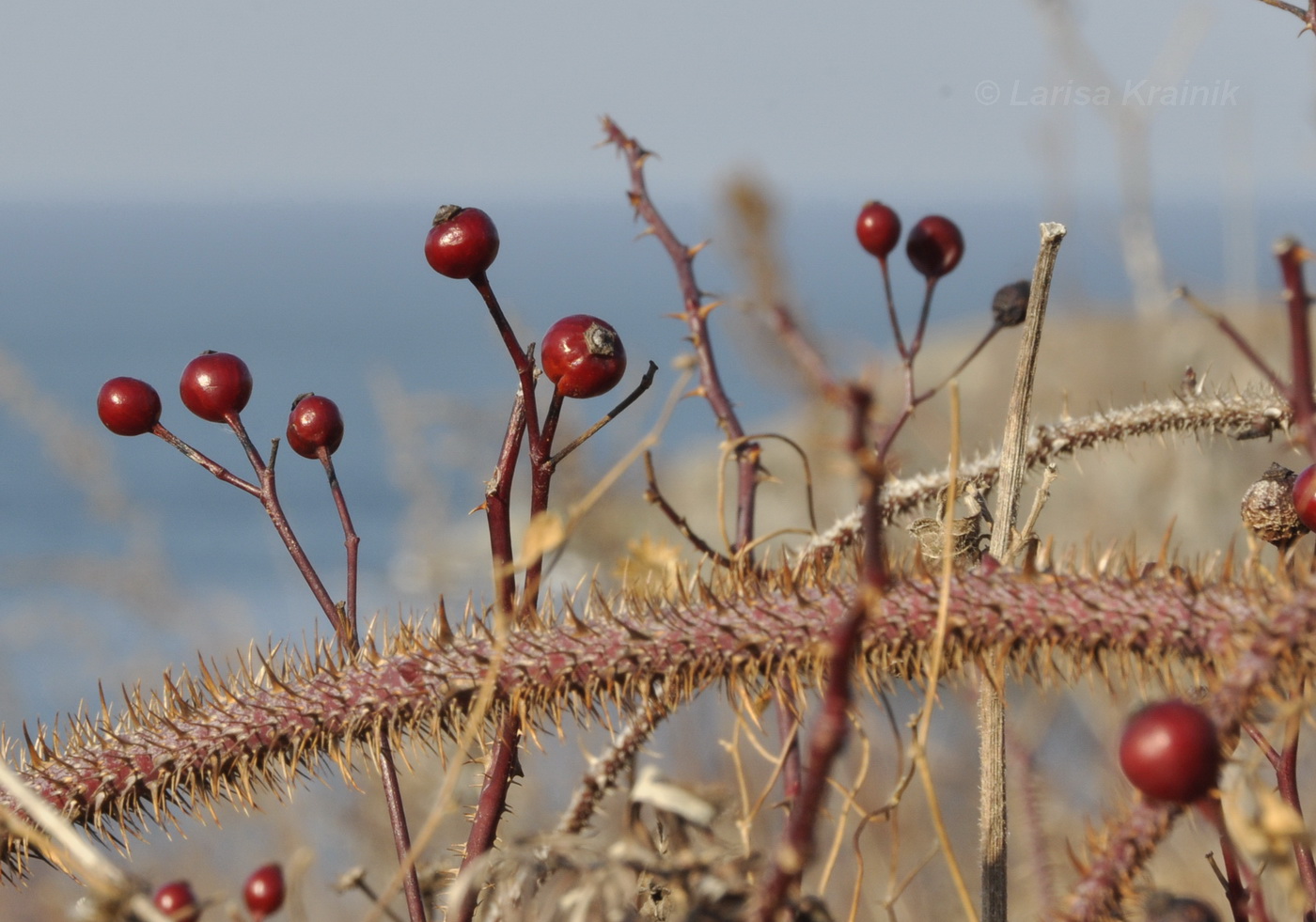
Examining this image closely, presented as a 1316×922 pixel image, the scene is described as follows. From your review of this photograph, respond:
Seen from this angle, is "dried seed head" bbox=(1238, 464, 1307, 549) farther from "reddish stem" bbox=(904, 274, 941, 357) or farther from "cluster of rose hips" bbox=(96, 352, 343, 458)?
"cluster of rose hips" bbox=(96, 352, 343, 458)

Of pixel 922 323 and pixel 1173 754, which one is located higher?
pixel 922 323

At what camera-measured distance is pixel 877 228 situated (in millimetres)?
1656

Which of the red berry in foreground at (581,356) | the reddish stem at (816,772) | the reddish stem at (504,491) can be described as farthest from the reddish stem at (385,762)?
→ the reddish stem at (816,772)

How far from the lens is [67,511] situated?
27922mm

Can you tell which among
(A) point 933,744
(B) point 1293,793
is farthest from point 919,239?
(A) point 933,744

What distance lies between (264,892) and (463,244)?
0.55 metres

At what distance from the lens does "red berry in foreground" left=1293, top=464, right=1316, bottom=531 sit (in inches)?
38.0

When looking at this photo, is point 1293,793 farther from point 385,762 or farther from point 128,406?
point 128,406

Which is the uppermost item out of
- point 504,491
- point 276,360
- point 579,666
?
point 276,360

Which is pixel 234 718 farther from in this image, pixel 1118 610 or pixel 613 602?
pixel 1118 610

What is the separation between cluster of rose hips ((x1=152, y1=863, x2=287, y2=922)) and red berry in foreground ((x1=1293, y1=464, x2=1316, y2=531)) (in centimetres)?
81

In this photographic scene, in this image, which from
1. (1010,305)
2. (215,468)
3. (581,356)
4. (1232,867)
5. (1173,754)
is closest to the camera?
(1173,754)

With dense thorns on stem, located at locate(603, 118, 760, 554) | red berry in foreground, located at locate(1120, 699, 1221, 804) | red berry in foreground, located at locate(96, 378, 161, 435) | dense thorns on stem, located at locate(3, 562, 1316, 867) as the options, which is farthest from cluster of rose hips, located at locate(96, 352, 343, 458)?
red berry in foreground, located at locate(1120, 699, 1221, 804)

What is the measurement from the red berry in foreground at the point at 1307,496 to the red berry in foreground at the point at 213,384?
0.94 metres
